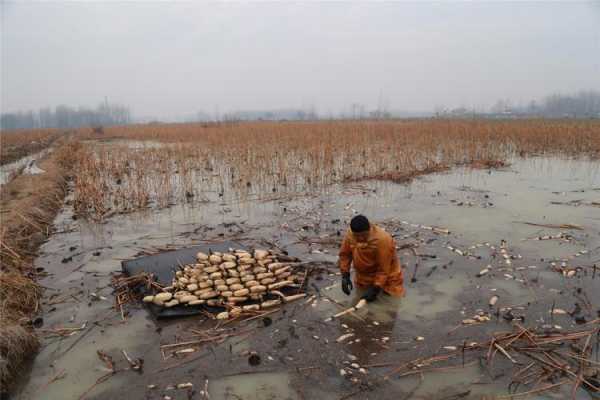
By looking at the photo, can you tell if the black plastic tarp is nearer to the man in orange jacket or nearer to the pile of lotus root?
the pile of lotus root

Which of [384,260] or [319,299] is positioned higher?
[384,260]

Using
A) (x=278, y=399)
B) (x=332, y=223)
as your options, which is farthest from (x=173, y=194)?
(x=278, y=399)

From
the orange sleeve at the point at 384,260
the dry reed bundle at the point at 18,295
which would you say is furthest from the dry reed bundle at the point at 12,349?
the orange sleeve at the point at 384,260

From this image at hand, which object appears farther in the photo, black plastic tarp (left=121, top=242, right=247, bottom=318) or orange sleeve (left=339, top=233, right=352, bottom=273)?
orange sleeve (left=339, top=233, right=352, bottom=273)

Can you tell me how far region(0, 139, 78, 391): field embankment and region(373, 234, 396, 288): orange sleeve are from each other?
12.1 ft

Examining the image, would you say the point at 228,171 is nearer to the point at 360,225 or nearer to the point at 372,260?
the point at 372,260

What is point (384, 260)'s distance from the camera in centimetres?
434

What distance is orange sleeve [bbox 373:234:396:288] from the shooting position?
14.1 feet

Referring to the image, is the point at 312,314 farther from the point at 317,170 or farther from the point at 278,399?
the point at 317,170

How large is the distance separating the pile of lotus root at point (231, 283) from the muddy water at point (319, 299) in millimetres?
234

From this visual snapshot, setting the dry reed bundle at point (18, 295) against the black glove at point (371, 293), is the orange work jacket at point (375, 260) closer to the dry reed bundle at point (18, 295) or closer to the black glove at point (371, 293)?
the black glove at point (371, 293)

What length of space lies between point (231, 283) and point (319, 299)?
3.57 feet

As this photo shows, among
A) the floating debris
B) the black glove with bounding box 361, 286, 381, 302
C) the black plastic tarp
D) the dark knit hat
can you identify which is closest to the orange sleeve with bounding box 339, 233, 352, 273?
the black glove with bounding box 361, 286, 381, 302

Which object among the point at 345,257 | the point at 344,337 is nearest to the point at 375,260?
the point at 345,257
